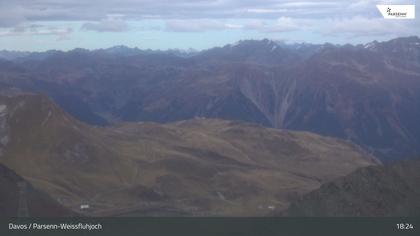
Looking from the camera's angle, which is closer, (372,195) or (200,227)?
(200,227)

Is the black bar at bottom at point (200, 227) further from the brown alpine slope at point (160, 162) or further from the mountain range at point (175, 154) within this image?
the brown alpine slope at point (160, 162)

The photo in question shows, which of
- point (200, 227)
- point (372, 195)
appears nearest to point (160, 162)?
point (372, 195)

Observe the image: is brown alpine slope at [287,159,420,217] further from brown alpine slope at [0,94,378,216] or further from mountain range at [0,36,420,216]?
brown alpine slope at [0,94,378,216]

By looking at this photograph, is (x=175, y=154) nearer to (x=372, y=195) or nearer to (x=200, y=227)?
(x=372, y=195)

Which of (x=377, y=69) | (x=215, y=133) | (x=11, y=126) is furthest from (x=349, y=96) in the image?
(x=11, y=126)

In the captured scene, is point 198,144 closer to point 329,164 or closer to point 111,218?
point 329,164

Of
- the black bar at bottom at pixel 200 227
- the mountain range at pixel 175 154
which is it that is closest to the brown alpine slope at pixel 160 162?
the mountain range at pixel 175 154

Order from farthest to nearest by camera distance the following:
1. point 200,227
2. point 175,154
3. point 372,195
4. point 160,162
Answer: point 175,154, point 160,162, point 372,195, point 200,227
